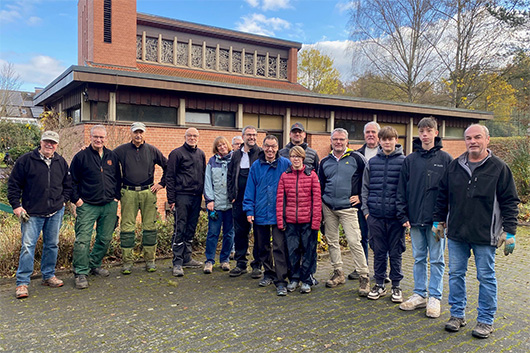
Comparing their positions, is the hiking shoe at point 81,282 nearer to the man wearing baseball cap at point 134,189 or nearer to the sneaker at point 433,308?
the man wearing baseball cap at point 134,189

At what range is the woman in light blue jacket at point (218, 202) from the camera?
614 centimetres

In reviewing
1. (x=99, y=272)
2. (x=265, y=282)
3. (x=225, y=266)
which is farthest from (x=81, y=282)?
(x=265, y=282)

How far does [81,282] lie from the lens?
5281 mm

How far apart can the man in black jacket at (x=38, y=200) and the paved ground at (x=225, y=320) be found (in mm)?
325

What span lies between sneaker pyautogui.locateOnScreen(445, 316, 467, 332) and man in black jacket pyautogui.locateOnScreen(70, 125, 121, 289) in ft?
15.0

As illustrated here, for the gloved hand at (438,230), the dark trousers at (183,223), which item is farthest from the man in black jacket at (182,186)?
the gloved hand at (438,230)

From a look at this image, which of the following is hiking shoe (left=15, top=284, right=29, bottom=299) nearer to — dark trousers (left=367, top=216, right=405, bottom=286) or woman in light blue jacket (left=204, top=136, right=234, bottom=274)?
woman in light blue jacket (left=204, top=136, right=234, bottom=274)

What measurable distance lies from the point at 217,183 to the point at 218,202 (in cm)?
30

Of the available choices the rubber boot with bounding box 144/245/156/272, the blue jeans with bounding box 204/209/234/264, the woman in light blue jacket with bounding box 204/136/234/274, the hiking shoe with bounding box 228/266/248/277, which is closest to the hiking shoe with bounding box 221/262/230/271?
the woman in light blue jacket with bounding box 204/136/234/274

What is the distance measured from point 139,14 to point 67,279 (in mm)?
19492

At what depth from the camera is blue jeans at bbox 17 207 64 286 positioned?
16.5ft

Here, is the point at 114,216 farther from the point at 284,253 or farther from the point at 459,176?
the point at 459,176

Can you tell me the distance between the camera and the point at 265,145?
5430 millimetres

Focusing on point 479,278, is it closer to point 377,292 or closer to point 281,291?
point 377,292
